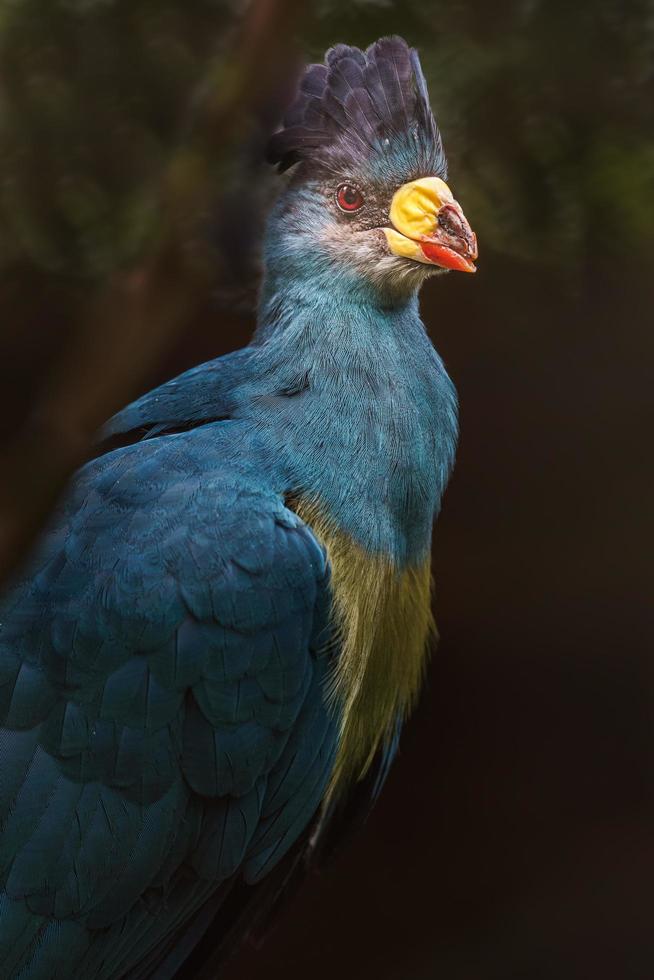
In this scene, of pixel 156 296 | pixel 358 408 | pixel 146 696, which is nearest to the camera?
pixel 156 296

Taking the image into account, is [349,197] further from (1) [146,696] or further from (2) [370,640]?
(1) [146,696]

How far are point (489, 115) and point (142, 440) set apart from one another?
0.66 meters

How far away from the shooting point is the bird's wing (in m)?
1.60

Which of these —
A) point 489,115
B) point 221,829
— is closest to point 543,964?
point 221,829

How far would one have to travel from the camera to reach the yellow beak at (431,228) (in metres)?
1.68

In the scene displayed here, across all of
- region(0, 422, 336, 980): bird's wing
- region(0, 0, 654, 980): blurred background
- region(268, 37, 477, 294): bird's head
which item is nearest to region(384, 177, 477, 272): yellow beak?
region(268, 37, 477, 294): bird's head

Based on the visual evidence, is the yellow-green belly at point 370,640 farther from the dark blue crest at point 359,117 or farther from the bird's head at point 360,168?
the dark blue crest at point 359,117

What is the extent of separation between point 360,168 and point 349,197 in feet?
0.14

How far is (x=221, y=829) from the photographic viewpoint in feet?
5.63

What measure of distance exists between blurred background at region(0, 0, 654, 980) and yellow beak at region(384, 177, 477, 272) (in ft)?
0.34

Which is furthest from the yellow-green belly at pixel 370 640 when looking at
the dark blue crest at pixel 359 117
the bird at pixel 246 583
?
the dark blue crest at pixel 359 117

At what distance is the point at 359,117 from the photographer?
5.99ft

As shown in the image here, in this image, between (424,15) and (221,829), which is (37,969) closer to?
(221,829)

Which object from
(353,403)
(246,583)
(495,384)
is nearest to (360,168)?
(353,403)
